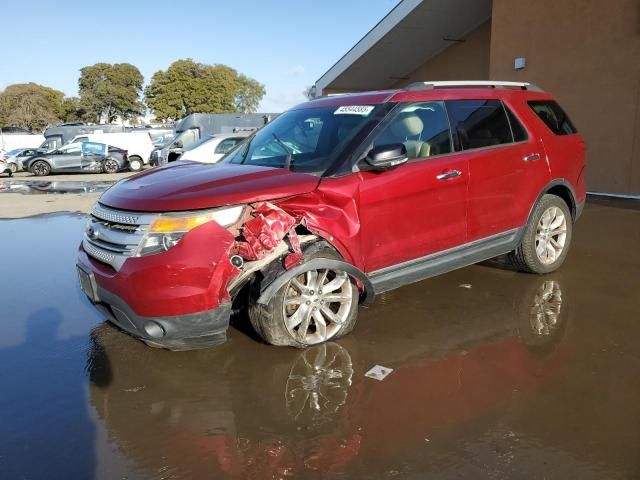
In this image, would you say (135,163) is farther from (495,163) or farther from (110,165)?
(495,163)

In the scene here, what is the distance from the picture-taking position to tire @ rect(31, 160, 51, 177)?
2336 cm

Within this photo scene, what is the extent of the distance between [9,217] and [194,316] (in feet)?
27.4

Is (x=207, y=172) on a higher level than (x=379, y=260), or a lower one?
higher

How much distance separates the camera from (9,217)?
9.76 meters

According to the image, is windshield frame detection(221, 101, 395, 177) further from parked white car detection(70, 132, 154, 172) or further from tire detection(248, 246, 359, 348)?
parked white car detection(70, 132, 154, 172)

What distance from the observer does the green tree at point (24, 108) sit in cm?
6531

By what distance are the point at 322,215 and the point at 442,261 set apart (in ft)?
4.02

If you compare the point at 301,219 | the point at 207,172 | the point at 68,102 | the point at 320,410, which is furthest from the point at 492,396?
the point at 68,102

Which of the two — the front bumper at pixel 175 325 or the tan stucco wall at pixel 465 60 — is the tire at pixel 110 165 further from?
the front bumper at pixel 175 325

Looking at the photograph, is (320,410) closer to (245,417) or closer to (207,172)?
(245,417)

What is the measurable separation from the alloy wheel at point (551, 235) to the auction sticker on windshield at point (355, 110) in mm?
2165

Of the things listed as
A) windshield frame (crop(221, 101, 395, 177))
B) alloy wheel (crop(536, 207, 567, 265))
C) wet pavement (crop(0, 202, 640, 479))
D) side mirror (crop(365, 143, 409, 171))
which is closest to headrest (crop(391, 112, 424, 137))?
windshield frame (crop(221, 101, 395, 177))

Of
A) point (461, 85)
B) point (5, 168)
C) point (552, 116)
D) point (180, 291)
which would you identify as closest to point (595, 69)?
point (552, 116)

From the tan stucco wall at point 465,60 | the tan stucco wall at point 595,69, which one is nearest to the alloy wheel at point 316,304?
the tan stucco wall at point 595,69
